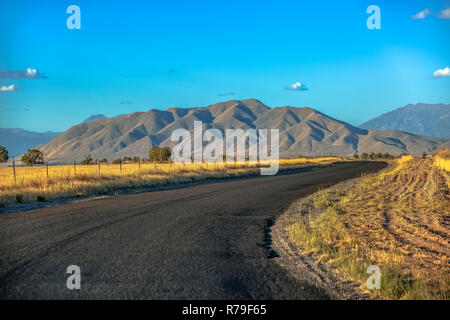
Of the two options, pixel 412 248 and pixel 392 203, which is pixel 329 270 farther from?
pixel 392 203

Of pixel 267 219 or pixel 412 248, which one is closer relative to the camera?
pixel 412 248

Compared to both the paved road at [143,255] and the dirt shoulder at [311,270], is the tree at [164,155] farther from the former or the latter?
the dirt shoulder at [311,270]

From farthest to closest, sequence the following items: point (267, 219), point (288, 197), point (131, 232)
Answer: point (288, 197)
point (267, 219)
point (131, 232)

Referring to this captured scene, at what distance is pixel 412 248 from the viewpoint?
7562 millimetres

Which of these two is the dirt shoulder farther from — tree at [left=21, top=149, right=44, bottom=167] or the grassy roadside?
tree at [left=21, top=149, right=44, bottom=167]

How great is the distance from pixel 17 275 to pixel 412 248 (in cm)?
709

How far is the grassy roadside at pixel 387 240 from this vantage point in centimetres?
547

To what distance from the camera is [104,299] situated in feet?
15.4

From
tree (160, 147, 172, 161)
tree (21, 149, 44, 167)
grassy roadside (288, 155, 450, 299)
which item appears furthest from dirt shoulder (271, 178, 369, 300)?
tree (21, 149, 44, 167)

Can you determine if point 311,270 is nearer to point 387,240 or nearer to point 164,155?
point 387,240

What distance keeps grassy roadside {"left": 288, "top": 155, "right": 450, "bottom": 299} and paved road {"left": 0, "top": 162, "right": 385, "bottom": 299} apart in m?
1.07

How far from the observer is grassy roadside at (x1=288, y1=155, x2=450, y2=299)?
18.0ft

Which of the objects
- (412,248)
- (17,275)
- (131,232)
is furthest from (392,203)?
(17,275)
